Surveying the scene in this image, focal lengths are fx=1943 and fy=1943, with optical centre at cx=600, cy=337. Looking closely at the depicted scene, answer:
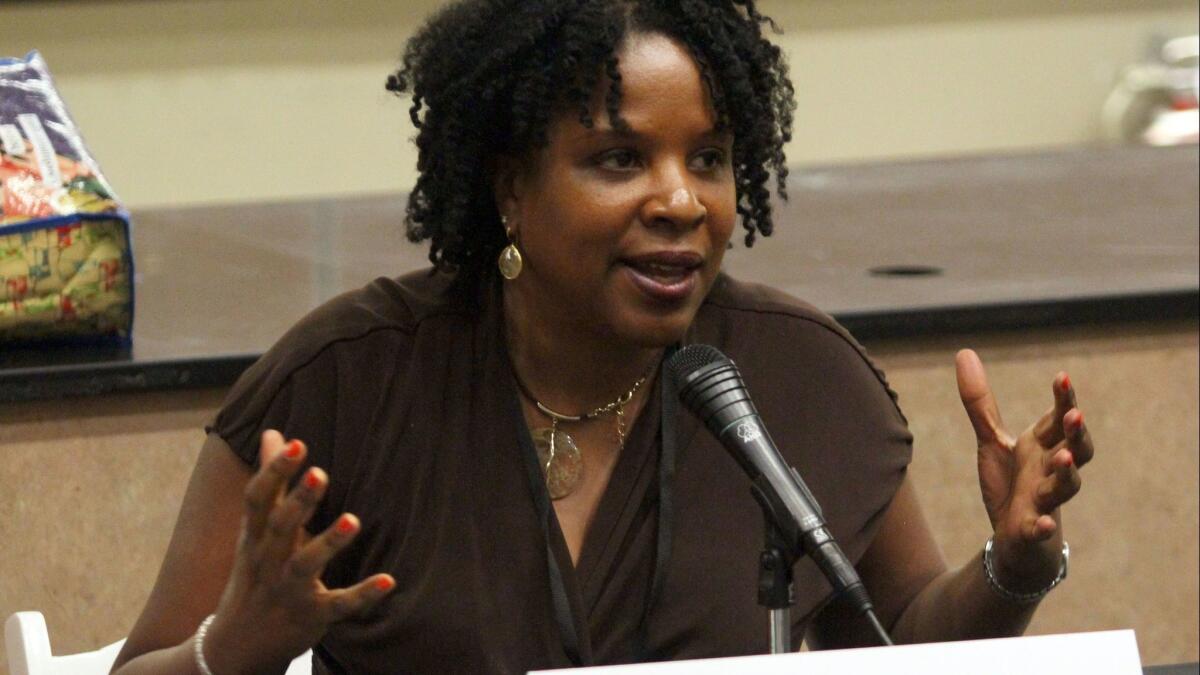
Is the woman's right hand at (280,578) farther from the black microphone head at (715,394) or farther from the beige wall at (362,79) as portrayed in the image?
the beige wall at (362,79)

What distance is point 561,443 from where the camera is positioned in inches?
76.9

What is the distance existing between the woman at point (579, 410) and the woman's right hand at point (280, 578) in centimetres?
13

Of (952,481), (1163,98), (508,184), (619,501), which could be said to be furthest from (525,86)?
(1163,98)

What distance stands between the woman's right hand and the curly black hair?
0.49 m

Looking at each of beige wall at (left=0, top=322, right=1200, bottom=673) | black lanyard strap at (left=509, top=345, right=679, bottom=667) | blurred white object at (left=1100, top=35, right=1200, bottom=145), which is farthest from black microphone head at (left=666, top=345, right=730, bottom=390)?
blurred white object at (left=1100, top=35, right=1200, bottom=145)

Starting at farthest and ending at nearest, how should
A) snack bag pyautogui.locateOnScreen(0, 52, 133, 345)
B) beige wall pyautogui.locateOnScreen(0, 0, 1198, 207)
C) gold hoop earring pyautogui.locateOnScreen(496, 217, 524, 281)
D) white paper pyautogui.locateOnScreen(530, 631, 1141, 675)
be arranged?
beige wall pyautogui.locateOnScreen(0, 0, 1198, 207) → snack bag pyautogui.locateOnScreen(0, 52, 133, 345) → gold hoop earring pyautogui.locateOnScreen(496, 217, 524, 281) → white paper pyautogui.locateOnScreen(530, 631, 1141, 675)

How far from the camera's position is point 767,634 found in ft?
6.05

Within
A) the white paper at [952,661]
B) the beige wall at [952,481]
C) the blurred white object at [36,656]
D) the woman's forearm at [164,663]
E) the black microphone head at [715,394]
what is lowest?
the beige wall at [952,481]

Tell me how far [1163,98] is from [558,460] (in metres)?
4.51

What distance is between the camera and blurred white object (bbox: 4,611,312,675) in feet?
6.35

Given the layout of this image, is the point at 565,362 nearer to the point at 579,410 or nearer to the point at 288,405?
the point at 579,410

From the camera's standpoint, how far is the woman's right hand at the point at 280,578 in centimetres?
138

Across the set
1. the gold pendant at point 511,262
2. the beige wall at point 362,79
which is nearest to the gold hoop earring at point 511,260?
the gold pendant at point 511,262

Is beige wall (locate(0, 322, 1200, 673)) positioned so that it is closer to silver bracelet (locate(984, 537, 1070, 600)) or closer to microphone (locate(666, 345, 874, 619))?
silver bracelet (locate(984, 537, 1070, 600))
